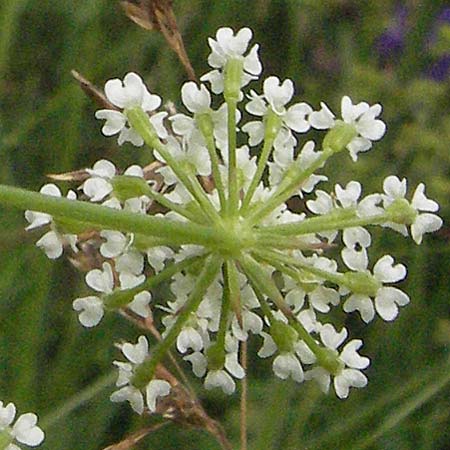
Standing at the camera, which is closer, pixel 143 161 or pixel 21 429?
pixel 21 429

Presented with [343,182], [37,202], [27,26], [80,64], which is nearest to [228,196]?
[37,202]

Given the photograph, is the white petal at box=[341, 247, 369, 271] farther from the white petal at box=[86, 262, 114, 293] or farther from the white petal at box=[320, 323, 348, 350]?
the white petal at box=[86, 262, 114, 293]

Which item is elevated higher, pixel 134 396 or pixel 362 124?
pixel 362 124

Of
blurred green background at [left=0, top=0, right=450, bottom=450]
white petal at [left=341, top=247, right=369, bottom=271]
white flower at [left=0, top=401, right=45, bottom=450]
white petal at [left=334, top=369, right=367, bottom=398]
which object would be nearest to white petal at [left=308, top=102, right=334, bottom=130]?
white petal at [left=341, top=247, right=369, bottom=271]

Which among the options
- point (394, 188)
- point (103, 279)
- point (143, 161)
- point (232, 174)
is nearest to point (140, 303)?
point (103, 279)

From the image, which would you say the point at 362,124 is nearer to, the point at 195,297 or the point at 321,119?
the point at 321,119

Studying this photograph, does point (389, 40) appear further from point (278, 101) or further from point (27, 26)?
point (278, 101)

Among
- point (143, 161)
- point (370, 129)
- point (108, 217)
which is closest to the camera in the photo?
point (108, 217)
